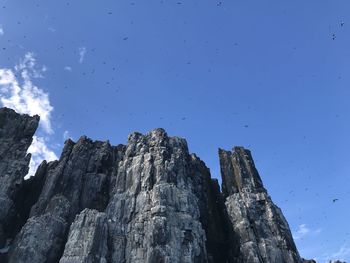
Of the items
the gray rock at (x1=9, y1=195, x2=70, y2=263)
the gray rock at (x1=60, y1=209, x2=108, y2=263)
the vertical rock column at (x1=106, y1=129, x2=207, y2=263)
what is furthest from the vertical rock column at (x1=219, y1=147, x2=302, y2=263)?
the gray rock at (x1=9, y1=195, x2=70, y2=263)

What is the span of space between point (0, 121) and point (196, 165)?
40.4m

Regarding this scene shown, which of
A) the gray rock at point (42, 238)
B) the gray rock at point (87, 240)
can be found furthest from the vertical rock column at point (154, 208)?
the gray rock at point (42, 238)

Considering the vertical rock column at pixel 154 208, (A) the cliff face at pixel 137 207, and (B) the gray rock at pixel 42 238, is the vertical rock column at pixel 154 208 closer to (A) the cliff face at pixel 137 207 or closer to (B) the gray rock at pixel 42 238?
(A) the cliff face at pixel 137 207

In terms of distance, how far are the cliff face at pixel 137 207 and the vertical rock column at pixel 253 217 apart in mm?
166

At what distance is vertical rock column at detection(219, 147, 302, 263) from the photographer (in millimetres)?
56438

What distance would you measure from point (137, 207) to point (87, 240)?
33.7 feet

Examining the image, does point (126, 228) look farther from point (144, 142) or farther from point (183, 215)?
point (144, 142)

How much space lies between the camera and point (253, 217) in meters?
62.1

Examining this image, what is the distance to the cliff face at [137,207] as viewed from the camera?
52469 mm

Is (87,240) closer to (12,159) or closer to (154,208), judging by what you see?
(154,208)

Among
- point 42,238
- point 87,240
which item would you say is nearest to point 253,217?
point 87,240

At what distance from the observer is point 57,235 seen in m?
56.3

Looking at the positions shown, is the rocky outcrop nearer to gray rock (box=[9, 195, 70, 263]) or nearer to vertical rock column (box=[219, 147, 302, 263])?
gray rock (box=[9, 195, 70, 263])

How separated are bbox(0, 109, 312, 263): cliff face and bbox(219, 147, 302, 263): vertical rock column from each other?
166mm
